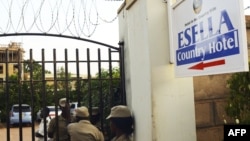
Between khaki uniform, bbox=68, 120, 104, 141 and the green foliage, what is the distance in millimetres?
1850

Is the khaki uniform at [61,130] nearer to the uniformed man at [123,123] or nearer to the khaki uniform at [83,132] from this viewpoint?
the khaki uniform at [83,132]

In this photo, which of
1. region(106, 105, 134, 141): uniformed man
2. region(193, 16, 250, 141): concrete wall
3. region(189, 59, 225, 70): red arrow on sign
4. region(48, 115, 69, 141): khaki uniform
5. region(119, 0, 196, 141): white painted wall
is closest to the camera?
region(189, 59, 225, 70): red arrow on sign

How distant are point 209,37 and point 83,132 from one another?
92.1 inches

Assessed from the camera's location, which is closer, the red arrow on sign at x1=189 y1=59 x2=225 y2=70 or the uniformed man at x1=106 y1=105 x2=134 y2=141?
the red arrow on sign at x1=189 y1=59 x2=225 y2=70

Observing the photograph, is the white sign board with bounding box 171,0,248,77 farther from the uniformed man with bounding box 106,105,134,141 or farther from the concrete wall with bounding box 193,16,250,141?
the uniformed man with bounding box 106,105,134,141

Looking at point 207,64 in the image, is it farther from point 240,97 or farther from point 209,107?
point 209,107

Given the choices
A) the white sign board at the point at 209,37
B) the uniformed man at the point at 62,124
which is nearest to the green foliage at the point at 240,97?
the white sign board at the point at 209,37

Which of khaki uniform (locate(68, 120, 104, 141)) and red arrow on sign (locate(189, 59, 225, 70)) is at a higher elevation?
red arrow on sign (locate(189, 59, 225, 70))

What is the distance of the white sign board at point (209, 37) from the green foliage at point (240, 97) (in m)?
0.47

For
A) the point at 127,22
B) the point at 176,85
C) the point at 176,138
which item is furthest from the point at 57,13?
the point at 176,138

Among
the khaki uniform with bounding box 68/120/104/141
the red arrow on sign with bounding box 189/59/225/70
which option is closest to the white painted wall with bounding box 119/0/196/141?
the red arrow on sign with bounding box 189/59/225/70

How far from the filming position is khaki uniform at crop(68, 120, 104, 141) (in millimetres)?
3873

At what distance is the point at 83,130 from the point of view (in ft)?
12.8

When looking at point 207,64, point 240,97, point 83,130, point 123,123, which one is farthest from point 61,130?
point 207,64
